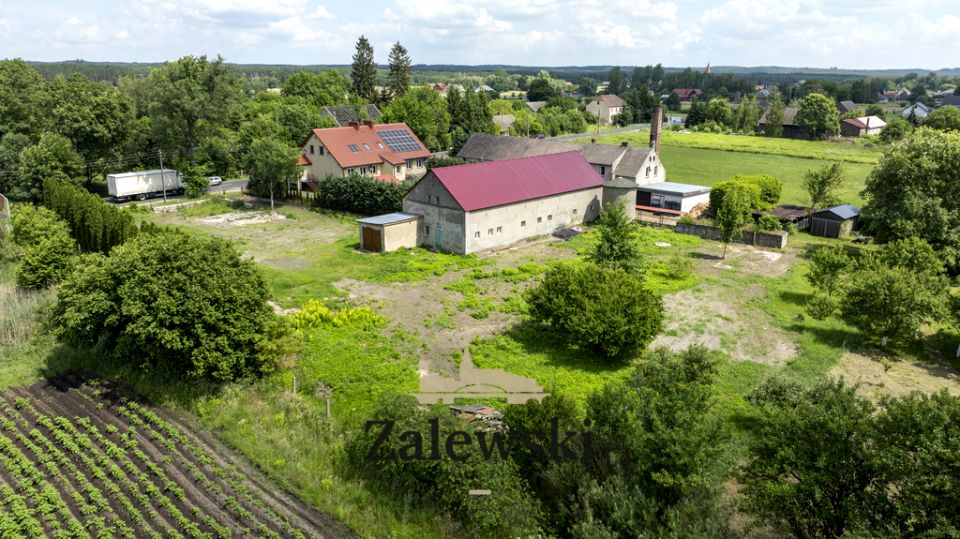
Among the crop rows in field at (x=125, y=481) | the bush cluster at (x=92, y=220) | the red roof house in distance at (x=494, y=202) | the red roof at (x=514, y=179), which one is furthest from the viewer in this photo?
the red roof at (x=514, y=179)

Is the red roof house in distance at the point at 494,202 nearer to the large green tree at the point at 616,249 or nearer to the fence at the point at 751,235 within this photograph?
the fence at the point at 751,235

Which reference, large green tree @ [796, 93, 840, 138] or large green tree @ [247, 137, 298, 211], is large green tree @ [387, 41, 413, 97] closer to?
large green tree @ [247, 137, 298, 211]

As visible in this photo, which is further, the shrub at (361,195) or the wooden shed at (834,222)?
the shrub at (361,195)

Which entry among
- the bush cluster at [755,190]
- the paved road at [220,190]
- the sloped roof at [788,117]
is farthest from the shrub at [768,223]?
the sloped roof at [788,117]

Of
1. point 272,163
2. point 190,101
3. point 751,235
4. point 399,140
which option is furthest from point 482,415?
point 190,101

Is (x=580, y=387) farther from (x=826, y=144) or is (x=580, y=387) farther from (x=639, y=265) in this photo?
(x=826, y=144)

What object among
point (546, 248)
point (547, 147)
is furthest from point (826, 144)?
point (546, 248)
